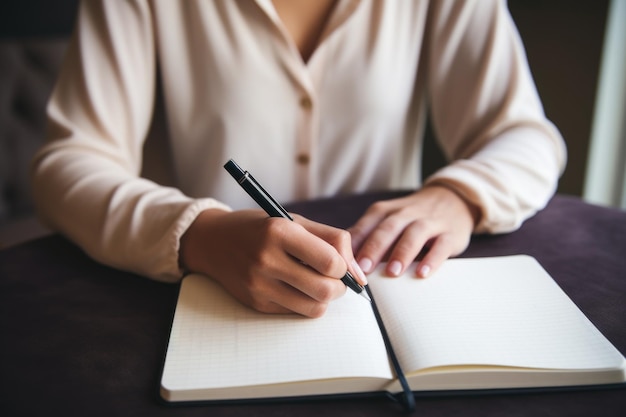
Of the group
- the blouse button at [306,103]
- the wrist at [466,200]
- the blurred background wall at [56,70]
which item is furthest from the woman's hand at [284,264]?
the blurred background wall at [56,70]

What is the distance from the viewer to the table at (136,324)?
41cm

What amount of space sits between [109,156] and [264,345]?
462 mm

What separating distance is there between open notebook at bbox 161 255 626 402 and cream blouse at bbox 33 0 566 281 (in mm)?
179

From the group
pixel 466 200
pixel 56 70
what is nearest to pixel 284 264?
pixel 466 200

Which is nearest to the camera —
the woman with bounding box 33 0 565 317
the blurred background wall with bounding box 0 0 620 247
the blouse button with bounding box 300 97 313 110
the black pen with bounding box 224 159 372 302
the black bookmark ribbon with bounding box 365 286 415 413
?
the black bookmark ribbon with bounding box 365 286 415 413

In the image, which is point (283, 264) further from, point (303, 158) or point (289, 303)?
point (303, 158)

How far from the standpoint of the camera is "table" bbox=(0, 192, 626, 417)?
1.34 ft

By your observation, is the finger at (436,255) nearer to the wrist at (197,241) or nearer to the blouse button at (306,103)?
the wrist at (197,241)

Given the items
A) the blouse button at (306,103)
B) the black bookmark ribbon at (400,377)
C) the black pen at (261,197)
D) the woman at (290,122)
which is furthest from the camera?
the blouse button at (306,103)

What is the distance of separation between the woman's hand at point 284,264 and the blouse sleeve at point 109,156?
81 millimetres

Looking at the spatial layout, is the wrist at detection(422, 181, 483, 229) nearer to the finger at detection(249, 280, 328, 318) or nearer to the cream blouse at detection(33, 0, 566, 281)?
the cream blouse at detection(33, 0, 566, 281)

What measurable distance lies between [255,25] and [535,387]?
684mm

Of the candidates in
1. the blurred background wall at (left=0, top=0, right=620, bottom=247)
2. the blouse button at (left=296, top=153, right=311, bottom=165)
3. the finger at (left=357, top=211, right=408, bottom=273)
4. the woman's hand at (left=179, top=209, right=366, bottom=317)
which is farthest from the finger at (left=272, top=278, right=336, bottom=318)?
the blurred background wall at (left=0, top=0, right=620, bottom=247)

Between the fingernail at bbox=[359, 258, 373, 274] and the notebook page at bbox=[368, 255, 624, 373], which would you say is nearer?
the notebook page at bbox=[368, 255, 624, 373]
